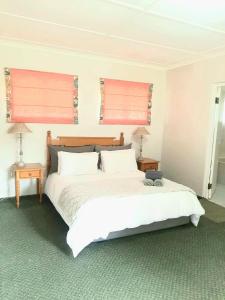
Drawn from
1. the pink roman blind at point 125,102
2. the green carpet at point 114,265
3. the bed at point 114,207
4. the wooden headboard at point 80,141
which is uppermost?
the pink roman blind at point 125,102

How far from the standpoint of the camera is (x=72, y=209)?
8.51ft

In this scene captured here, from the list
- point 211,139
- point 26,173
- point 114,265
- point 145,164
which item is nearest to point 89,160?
point 26,173

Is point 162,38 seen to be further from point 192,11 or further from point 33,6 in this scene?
point 33,6

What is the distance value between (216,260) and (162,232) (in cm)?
72

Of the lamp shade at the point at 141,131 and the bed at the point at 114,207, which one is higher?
the lamp shade at the point at 141,131

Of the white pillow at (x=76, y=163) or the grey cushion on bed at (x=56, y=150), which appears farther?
the grey cushion on bed at (x=56, y=150)

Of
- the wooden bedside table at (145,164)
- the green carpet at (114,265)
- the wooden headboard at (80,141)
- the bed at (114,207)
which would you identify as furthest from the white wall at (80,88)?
the green carpet at (114,265)

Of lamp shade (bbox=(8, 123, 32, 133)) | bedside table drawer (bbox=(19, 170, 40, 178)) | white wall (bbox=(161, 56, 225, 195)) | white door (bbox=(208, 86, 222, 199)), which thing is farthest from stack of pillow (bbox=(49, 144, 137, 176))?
white door (bbox=(208, 86, 222, 199))

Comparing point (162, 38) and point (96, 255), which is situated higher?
point (162, 38)

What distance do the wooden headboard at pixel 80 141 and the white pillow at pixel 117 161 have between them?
47cm

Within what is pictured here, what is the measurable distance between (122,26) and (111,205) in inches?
81.8

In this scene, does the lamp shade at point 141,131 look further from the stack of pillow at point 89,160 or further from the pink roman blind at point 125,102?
the stack of pillow at point 89,160

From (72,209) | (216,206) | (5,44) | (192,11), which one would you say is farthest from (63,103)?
(216,206)

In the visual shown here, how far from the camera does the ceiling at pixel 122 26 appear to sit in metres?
2.30
